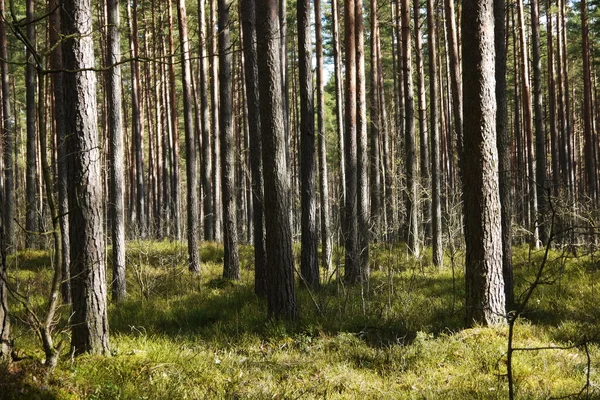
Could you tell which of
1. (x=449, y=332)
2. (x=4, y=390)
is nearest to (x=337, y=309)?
(x=449, y=332)

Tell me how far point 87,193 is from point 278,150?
10.3 ft

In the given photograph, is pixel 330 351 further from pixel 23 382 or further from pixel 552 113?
pixel 552 113

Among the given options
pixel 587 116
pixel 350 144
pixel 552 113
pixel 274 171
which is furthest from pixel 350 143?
pixel 552 113

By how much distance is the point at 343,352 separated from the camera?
21.5ft

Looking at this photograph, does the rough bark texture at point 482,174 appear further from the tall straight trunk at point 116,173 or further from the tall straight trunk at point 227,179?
the tall straight trunk at point 116,173

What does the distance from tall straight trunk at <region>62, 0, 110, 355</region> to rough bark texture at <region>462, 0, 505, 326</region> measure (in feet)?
15.8

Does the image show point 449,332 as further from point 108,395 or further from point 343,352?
point 108,395

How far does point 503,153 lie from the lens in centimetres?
846

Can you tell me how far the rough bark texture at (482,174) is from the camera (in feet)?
23.2

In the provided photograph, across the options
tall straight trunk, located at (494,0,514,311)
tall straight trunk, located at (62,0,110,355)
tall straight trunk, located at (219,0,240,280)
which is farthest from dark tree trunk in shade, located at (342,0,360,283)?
tall straight trunk, located at (62,0,110,355)

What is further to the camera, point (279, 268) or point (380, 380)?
point (279, 268)

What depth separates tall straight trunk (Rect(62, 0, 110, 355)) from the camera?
17.3 feet

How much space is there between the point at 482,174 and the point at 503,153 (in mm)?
1673

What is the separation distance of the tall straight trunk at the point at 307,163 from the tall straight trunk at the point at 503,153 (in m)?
3.62
